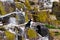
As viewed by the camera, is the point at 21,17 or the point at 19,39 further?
the point at 21,17

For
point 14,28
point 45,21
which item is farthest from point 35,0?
point 14,28

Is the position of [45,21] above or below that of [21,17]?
below

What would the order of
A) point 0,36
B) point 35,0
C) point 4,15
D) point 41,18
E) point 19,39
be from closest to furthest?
point 0,36, point 19,39, point 4,15, point 41,18, point 35,0

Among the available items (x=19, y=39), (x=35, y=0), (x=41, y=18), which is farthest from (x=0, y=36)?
(x=35, y=0)

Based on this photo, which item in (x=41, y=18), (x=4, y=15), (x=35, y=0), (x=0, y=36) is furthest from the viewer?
(x=35, y=0)

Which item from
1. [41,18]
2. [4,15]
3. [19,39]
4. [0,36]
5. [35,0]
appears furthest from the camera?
[35,0]

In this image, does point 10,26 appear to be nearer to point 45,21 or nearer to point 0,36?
point 0,36

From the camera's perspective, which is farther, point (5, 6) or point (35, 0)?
point (35, 0)

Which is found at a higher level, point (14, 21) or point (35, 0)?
point (14, 21)

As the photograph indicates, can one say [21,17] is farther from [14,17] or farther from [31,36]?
[31,36]
